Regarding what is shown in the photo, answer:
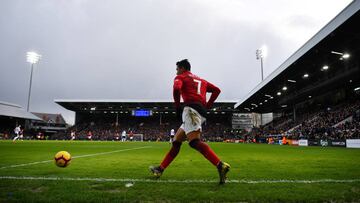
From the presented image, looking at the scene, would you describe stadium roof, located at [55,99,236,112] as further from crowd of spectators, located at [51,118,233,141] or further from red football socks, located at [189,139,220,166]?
red football socks, located at [189,139,220,166]

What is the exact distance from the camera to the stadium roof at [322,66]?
55.0 ft

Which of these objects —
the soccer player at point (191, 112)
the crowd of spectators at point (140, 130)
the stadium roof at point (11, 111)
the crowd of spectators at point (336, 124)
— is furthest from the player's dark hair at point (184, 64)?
the stadium roof at point (11, 111)

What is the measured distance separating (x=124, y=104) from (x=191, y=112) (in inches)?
2188

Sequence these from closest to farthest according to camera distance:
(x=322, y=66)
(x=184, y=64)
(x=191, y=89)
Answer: (x=191, y=89) < (x=184, y=64) < (x=322, y=66)

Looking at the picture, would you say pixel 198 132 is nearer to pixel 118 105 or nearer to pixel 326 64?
pixel 326 64

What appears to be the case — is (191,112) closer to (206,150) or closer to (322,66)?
(206,150)

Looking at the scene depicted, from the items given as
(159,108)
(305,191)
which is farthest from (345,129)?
(159,108)

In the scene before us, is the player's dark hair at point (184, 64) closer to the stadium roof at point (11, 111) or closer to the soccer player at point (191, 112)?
the soccer player at point (191, 112)

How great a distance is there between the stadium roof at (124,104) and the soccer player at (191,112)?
49822mm

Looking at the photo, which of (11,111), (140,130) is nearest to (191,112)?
(140,130)

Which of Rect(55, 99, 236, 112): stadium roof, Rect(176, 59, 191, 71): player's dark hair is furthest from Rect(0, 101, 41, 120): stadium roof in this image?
Rect(176, 59, 191, 71): player's dark hair

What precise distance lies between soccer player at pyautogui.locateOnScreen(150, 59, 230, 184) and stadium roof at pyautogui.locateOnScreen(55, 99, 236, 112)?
163 ft

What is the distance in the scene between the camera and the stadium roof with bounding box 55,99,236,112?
55.3 m

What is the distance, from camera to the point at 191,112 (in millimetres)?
4121
